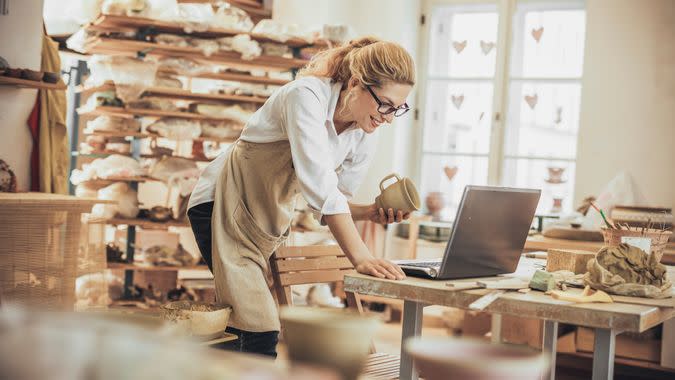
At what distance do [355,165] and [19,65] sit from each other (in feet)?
9.46

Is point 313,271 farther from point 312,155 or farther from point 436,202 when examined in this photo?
point 436,202

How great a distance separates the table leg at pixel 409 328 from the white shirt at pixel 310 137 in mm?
307

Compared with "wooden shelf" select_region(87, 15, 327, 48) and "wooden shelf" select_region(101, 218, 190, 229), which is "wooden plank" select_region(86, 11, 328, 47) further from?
"wooden shelf" select_region(101, 218, 190, 229)

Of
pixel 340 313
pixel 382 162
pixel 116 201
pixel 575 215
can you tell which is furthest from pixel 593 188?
pixel 340 313

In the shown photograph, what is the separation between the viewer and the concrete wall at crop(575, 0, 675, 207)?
534 cm

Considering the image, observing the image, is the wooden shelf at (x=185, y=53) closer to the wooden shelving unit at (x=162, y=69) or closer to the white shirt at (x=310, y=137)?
the wooden shelving unit at (x=162, y=69)

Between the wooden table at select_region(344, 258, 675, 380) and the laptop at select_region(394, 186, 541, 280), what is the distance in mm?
45

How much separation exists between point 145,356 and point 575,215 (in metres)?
4.28

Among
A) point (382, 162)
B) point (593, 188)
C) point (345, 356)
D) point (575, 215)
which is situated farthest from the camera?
point (382, 162)

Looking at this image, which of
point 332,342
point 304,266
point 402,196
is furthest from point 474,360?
point 304,266

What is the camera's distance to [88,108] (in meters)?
5.11

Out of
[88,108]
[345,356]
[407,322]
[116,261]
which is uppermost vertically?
[88,108]

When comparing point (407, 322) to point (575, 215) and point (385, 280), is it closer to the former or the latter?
point (385, 280)

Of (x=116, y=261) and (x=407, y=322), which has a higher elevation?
(x=407, y=322)
